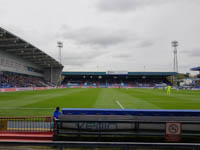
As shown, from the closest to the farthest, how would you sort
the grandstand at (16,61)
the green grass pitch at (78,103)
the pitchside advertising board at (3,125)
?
1. the pitchside advertising board at (3,125)
2. the green grass pitch at (78,103)
3. the grandstand at (16,61)

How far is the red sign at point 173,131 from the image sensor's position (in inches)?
227

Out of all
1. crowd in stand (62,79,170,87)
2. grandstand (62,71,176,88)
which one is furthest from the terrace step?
crowd in stand (62,79,170,87)

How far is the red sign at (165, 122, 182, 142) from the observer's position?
18.9 feet

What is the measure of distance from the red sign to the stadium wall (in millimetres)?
50558

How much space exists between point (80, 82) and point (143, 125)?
9072 cm

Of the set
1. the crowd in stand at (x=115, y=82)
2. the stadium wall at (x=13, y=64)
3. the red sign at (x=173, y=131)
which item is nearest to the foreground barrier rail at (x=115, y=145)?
the red sign at (x=173, y=131)

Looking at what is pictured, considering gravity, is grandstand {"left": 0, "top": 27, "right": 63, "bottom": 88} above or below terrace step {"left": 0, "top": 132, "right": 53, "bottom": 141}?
above

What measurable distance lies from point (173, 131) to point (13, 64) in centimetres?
5754

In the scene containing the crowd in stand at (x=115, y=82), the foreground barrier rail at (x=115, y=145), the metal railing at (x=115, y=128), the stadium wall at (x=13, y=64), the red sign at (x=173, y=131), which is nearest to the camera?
the foreground barrier rail at (x=115, y=145)

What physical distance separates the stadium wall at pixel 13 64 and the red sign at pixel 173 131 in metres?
50.6

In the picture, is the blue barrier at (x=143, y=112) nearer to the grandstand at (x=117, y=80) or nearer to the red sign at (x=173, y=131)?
the red sign at (x=173, y=131)

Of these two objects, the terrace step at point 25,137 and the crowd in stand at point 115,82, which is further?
the crowd in stand at point 115,82

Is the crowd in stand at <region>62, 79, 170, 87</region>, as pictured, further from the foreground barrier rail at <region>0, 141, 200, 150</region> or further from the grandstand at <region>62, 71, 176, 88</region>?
the foreground barrier rail at <region>0, 141, 200, 150</region>

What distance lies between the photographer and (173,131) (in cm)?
586
